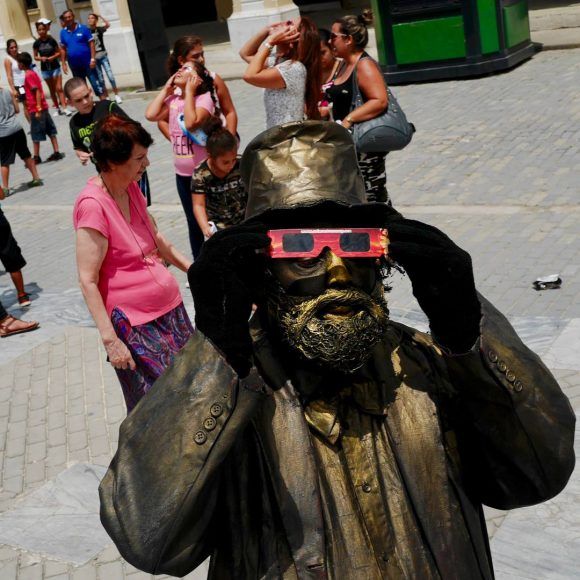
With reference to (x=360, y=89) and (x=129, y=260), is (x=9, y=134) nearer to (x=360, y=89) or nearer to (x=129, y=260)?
(x=360, y=89)

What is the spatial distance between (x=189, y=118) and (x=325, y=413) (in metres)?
5.82

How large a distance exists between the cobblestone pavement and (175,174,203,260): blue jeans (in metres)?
0.51

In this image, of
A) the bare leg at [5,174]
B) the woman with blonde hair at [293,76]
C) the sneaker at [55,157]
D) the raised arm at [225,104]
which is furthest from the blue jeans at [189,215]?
the sneaker at [55,157]

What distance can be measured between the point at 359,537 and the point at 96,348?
585 cm

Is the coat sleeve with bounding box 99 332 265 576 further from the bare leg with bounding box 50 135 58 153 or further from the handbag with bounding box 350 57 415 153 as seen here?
the bare leg with bounding box 50 135 58 153

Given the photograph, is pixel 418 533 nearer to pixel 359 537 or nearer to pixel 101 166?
pixel 359 537

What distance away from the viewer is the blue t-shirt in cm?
1923

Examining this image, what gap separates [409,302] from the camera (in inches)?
290

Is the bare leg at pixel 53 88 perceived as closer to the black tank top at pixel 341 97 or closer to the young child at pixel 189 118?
the young child at pixel 189 118

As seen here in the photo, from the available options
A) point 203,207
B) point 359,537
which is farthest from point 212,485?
point 203,207

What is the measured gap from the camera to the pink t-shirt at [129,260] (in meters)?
4.55

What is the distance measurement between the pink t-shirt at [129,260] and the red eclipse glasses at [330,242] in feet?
8.17

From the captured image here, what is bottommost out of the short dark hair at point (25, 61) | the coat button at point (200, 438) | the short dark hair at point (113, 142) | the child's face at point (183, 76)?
the short dark hair at point (25, 61)

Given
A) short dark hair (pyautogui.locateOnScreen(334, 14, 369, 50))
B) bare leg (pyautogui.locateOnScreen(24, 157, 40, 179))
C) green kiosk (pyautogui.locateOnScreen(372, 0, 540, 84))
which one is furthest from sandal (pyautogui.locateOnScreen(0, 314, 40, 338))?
green kiosk (pyautogui.locateOnScreen(372, 0, 540, 84))
